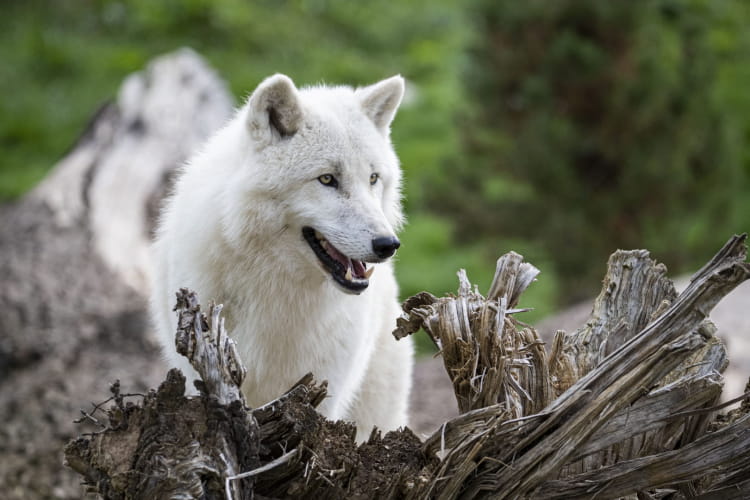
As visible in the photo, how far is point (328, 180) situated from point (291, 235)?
27cm

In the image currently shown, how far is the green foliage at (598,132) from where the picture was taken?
8.07m

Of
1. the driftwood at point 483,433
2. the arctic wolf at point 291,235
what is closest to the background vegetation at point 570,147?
the arctic wolf at point 291,235

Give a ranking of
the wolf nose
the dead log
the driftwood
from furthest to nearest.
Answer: the dead log → the wolf nose → the driftwood

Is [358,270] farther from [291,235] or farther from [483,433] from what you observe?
[483,433]

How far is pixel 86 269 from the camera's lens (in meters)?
6.46

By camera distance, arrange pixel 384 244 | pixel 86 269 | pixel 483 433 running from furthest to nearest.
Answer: pixel 86 269 → pixel 384 244 → pixel 483 433

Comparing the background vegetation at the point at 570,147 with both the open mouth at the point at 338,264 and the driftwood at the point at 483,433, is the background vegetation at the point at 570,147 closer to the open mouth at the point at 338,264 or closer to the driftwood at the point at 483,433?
the open mouth at the point at 338,264

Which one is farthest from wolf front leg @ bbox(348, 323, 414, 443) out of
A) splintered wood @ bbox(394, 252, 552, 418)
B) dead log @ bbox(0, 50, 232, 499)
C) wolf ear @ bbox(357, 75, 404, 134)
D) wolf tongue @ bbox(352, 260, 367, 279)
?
dead log @ bbox(0, 50, 232, 499)

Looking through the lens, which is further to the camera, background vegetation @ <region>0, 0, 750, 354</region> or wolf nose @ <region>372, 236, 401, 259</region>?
background vegetation @ <region>0, 0, 750, 354</region>

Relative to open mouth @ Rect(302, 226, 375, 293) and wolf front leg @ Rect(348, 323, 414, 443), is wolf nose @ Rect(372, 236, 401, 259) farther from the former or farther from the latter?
wolf front leg @ Rect(348, 323, 414, 443)

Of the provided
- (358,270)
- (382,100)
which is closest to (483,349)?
(358,270)

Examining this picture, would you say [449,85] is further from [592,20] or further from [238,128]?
[238,128]

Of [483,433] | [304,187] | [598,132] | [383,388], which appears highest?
[598,132]

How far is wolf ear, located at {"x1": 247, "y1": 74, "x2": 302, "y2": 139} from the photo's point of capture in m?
3.41
